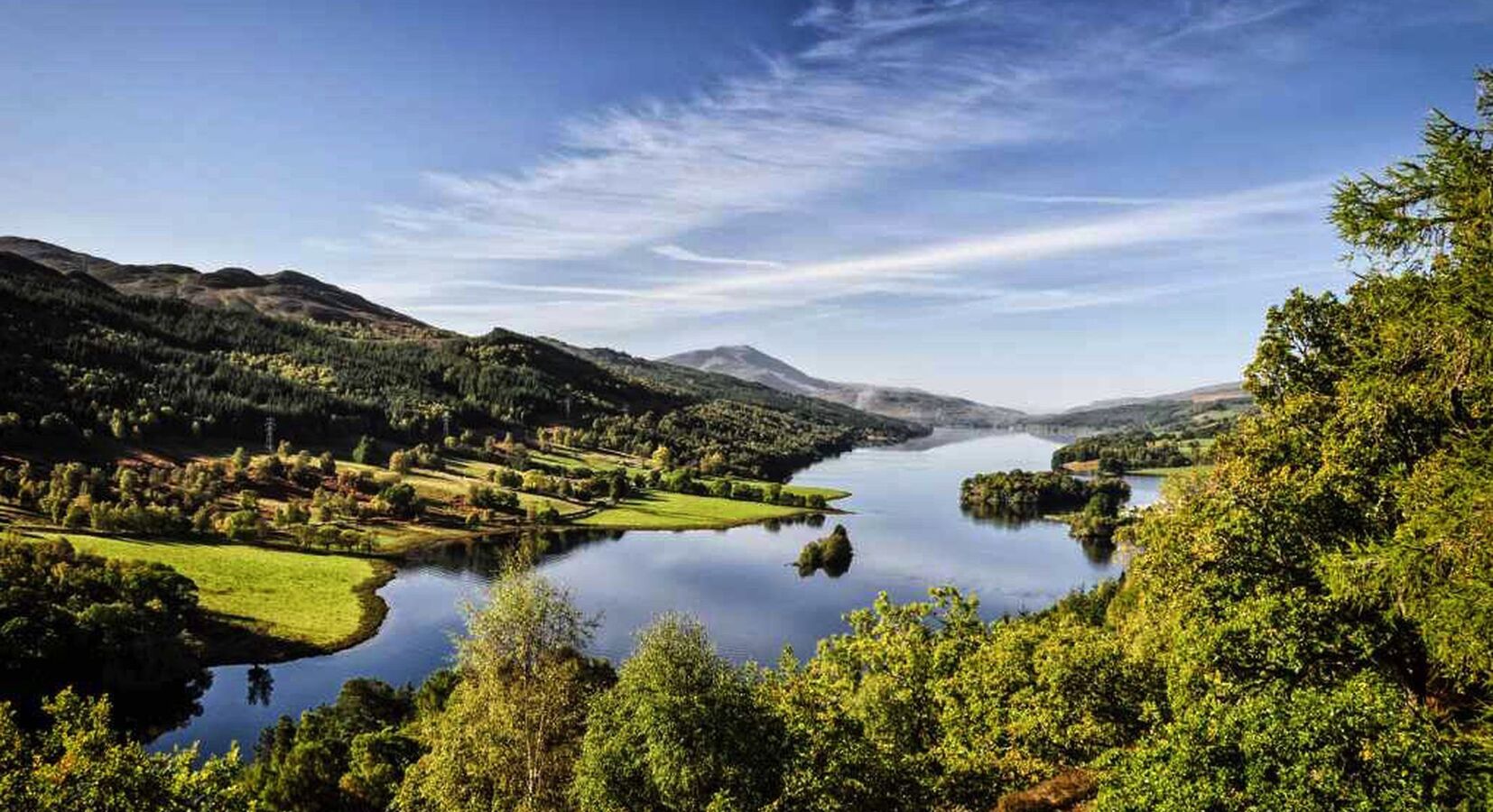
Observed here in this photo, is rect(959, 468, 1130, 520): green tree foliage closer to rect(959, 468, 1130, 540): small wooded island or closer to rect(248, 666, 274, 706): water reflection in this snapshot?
rect(959, 468, 1130, 540): small wooded island

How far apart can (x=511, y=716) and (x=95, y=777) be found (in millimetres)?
14215

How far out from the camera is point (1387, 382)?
1705 centimetres

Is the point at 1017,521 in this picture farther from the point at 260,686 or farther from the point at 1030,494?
the point at 260,686

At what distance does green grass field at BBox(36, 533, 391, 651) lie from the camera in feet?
274

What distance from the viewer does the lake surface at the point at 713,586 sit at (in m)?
73.0

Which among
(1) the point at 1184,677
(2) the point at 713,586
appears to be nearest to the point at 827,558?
(2) the point at 713,586

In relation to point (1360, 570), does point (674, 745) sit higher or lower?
lower

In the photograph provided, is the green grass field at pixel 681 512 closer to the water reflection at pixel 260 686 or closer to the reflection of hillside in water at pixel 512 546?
the reflection of hillside in water at pixel 512 546

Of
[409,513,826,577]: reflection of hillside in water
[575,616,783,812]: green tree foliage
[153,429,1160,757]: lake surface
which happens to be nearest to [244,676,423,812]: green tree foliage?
[153,429,1160,757]: lake surface

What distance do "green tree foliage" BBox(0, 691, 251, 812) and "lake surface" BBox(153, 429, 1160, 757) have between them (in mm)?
49064

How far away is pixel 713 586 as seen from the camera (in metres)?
110

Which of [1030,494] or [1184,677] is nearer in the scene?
[1184,677]

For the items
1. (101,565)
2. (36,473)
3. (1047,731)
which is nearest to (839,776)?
(1047,731)

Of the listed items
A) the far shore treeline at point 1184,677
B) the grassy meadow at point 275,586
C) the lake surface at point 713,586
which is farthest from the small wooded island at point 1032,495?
the far shore treeline at point 1184,677
